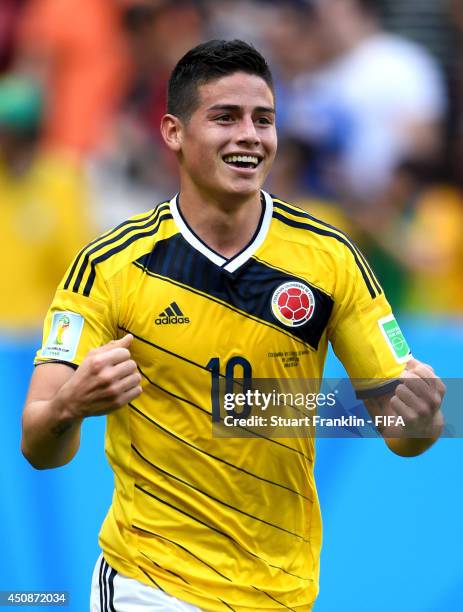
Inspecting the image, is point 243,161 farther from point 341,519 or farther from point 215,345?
point 341,519

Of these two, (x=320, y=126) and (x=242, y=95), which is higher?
(x=320, y=126)

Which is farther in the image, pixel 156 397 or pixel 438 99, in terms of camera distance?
pixel 438 99

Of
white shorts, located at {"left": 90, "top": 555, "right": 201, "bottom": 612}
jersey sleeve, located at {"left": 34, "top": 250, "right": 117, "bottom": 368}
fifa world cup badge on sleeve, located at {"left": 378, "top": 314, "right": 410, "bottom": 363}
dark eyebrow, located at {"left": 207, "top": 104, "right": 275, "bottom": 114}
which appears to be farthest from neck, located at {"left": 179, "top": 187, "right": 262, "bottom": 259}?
white shorts, located at {"left": 90, "top": 555, "right": 201, "bottom": 612}

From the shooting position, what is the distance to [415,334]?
220 inches

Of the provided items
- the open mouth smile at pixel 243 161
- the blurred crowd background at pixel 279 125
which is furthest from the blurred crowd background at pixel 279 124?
the open mouth smile at pixel 243 161

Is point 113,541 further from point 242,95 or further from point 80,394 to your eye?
point 242,95

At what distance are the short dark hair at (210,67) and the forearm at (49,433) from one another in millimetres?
1073

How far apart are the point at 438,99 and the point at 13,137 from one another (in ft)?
9.03

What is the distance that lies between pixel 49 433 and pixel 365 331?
1.04m

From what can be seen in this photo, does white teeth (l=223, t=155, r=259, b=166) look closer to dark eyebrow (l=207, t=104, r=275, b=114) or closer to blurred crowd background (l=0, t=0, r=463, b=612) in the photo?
dark eyebrow (l=207, t=104, r=275, b=114)

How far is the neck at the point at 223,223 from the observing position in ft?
12.6

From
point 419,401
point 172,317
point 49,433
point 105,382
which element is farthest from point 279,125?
point 105,382

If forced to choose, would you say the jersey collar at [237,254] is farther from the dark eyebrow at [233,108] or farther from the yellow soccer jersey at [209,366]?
the dark eyebrow at [233,108]

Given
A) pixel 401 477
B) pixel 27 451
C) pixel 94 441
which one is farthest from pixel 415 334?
pixel 27 451
